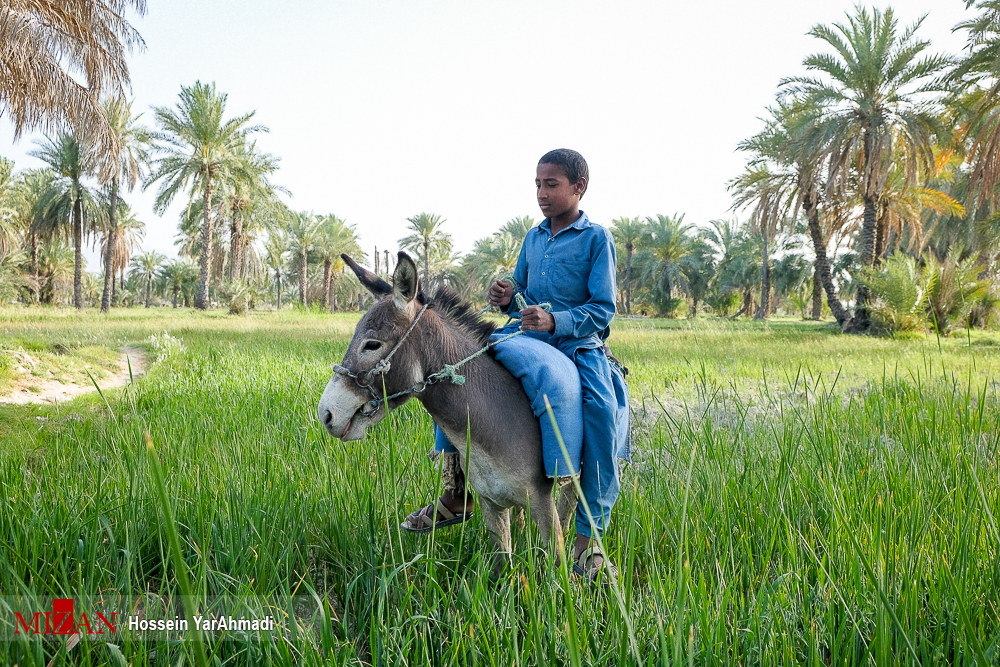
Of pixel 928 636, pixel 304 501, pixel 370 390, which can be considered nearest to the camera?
pixel 928 636

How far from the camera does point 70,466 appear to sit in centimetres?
333

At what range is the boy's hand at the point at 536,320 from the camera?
2189mm

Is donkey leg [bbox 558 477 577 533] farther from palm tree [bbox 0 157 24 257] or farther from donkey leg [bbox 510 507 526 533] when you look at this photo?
palm tree [bbox 0 157 24 257]

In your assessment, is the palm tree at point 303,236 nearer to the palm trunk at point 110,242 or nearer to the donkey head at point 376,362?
the palm trunk at point 110,242

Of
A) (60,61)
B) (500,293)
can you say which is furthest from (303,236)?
(500,293)

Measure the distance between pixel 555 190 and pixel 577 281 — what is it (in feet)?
1.36

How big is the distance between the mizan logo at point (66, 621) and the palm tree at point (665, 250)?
45935 millimetres

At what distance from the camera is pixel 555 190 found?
7.79ft

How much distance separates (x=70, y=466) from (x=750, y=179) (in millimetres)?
21671

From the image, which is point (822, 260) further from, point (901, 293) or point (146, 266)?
point (146, 266)

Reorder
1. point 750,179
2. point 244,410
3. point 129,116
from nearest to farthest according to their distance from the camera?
point 244,410
point 750,179
point 129,116

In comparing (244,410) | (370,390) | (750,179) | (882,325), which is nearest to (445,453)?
(370,390)

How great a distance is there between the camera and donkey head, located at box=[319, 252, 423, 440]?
6.10 ft

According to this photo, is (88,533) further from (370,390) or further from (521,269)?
(521,269)
